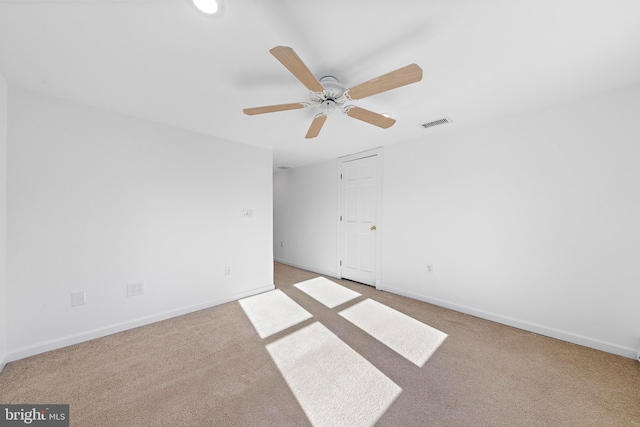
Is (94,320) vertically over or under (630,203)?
under

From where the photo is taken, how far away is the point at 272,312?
2.77 metres

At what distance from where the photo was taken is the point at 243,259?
3330 mm

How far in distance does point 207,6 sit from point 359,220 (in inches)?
127

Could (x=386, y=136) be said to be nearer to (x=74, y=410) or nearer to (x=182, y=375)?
(x=182, y=375)

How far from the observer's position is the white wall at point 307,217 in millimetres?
4340

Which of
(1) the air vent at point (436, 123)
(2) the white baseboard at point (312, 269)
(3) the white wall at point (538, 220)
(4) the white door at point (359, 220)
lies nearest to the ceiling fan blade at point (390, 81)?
(1) the air vent at point (436, 123)

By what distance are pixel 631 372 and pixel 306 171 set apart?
15.1 ft

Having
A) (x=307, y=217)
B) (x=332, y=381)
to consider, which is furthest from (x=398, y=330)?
(x=307, y=217)

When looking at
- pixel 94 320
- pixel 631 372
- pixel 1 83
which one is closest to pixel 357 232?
pixel 631 372

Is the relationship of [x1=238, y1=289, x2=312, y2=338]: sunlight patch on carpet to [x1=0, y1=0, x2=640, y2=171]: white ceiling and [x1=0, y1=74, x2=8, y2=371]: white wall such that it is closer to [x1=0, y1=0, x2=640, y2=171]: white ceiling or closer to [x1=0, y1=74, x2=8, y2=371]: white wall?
[x1=0, y1=74, x2=8, y2=371]: white wall

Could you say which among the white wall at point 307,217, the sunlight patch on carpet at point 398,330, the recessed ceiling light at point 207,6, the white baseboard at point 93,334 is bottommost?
the sunlight patch on carpet at point 398,330

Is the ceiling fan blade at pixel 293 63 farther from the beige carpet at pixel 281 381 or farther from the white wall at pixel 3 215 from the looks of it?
the white wall at pixel 3 215

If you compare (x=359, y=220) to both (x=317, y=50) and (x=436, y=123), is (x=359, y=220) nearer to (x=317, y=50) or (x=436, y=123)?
(x=436, y=123)

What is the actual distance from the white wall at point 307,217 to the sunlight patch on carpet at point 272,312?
1374 mm
